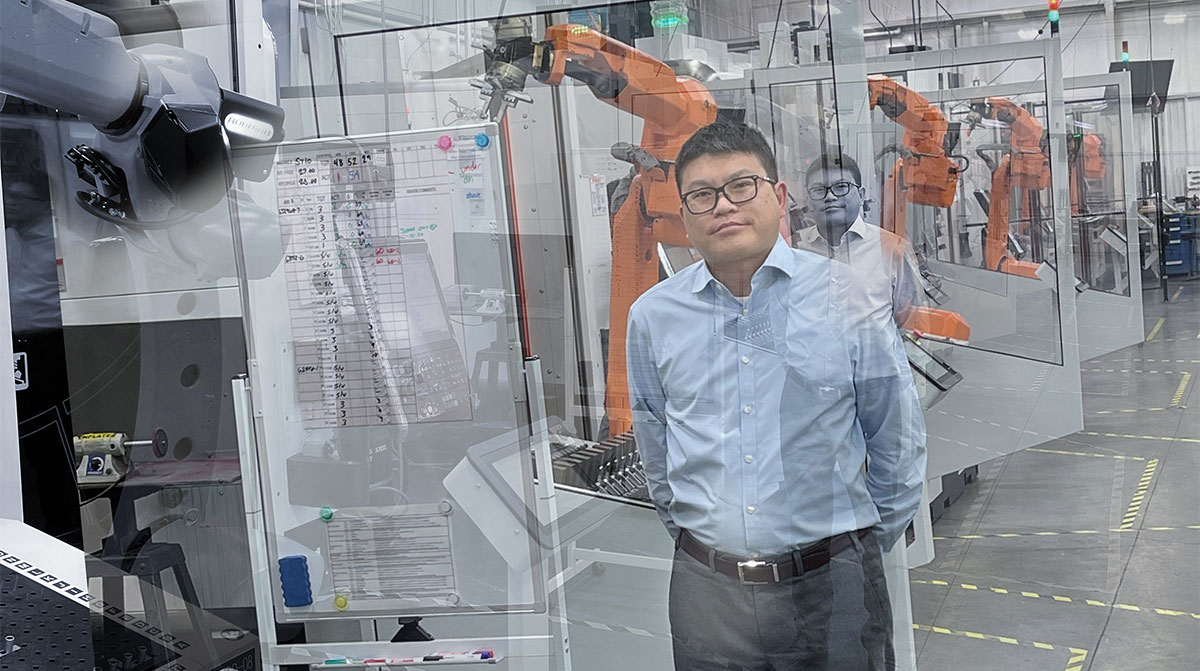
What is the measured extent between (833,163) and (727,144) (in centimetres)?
19

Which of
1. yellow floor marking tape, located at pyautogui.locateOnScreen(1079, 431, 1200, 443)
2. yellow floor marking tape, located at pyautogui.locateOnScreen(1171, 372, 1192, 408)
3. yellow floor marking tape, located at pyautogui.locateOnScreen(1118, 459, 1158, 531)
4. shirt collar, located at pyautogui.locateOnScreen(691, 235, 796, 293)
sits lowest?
yellow floor marking tape, located at pyautogui.locateOnScreen(1118, 459, 1158, 531)

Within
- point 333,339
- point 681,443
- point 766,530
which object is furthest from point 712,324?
point 333,339

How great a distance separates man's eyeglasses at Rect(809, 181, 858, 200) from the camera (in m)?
1.90

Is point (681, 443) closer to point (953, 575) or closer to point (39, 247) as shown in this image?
point (953, 575)

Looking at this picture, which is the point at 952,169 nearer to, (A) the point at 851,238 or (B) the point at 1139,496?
(A) the point at 851,238

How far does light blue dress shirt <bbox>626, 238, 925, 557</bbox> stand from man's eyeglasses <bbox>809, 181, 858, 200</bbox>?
0.33 ft

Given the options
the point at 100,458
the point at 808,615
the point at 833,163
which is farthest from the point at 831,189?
the point at 100,458

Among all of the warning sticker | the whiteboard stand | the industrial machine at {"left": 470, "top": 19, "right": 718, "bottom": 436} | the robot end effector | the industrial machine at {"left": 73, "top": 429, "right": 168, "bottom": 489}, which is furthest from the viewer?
the industrial machine at {"left": 73, "top": 429, "right": 168, "bottom": 489}

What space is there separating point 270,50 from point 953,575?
75.8 inches

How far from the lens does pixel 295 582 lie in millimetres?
2521

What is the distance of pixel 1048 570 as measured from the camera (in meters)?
1.95

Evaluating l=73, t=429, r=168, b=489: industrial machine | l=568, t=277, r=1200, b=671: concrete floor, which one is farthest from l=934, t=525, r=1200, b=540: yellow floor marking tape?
l=73, t=429, r=168, b=489: industrial machine

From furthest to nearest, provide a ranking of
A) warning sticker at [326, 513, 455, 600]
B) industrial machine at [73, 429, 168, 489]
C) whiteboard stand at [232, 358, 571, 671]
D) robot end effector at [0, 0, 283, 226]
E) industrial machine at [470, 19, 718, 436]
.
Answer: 1. industrial machine at [73, 429, 168, 489]
2. warning sticker at [326, 513, 455, 600]
3. whiteboard stand at [232, 358, 571, 671]
4. industrial machine at [470, 19, 718, 436]
5. robot end effector at [0, 0, 283, 226]

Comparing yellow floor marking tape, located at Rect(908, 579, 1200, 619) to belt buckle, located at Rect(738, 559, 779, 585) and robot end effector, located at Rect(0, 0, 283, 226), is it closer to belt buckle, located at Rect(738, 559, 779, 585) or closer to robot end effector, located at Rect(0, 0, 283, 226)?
belt buckle, located at Rect(738, 559, 779, 585)
